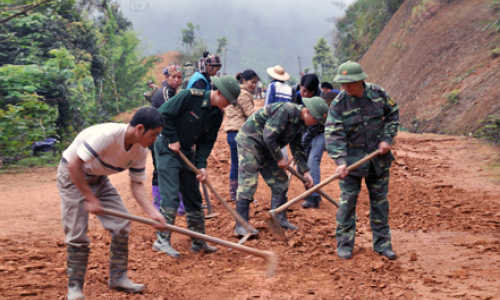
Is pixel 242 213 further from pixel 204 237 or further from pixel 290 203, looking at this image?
pixel 204 237

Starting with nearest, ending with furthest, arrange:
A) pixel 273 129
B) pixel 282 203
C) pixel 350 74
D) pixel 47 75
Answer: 1. pixel 350 74
2. pixel 273 129
3. pixel 282 203
4. pixel 47 75

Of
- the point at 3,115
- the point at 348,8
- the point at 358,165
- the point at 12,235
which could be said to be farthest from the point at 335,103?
the point at 348,8

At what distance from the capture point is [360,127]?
14.4 ft

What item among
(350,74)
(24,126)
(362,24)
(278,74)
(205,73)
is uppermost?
(362,24)

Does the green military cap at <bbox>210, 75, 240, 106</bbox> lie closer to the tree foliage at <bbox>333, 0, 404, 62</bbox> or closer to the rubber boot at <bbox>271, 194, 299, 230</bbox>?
the rubber boot at <bbox>271, 194, 299, 230</bbox>

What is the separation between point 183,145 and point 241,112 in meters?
1.87

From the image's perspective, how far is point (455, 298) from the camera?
353cm

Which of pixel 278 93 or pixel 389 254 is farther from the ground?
pixel 278 93

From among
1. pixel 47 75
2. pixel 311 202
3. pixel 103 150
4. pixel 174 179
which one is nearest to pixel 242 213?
pixel 174 179

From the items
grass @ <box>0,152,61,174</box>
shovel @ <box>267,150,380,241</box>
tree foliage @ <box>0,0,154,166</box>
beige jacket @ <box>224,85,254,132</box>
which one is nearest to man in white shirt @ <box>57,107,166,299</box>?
shovel @ <box>267,150,380,241</box>

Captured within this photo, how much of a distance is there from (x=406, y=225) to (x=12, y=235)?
4.97m

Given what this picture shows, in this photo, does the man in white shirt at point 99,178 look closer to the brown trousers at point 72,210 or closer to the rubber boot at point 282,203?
the brown trousers at point 72,210

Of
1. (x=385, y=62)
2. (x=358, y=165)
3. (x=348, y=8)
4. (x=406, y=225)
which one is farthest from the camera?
(x=348, y=8)

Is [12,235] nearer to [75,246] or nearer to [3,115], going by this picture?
[75,246]
